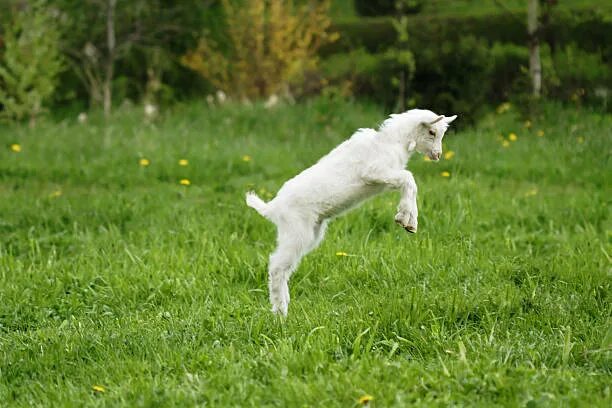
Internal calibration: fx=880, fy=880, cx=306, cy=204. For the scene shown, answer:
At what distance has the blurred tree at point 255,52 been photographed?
14.0m

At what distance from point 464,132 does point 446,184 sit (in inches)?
112

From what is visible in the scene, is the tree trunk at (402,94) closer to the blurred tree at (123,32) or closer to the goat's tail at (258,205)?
the blurred tree at (123,32)

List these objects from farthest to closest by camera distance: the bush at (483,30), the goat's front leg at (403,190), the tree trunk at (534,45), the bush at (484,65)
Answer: the bush at (483,30) → the tree trunk at (534,45) → the bush at (484,65) → the goat's front leg at (403,190)

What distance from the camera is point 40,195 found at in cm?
805

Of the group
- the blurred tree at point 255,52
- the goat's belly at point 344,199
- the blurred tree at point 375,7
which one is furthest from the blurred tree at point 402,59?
the goat's belly at point 344,199

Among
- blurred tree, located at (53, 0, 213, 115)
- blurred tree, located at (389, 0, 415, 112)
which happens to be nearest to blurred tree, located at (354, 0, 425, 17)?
blurred tree, located at (53, 0, 213, 115)

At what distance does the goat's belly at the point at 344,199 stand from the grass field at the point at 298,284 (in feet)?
1.85

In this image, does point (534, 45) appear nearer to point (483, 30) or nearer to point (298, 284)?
point (483, 30)

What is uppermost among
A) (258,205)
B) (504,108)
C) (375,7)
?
(258,205)

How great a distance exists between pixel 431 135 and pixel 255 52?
1035 cm

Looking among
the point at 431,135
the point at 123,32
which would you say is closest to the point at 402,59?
the point at 123,32

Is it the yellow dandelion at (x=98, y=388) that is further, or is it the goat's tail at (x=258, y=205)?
the goat's tail at (x=258, y=205)

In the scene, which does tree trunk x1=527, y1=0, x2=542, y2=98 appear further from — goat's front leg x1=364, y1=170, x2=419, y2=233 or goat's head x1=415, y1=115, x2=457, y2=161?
goat's front leg x1=364, y1=170, x2=419, y2=233

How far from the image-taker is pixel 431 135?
4.19 metres
